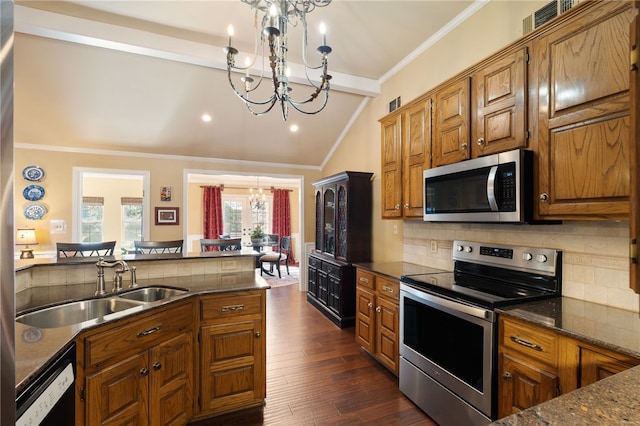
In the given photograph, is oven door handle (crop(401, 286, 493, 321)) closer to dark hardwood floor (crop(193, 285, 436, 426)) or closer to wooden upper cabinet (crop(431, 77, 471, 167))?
dark hardwood floor (crop(193, 285, 436, 426))

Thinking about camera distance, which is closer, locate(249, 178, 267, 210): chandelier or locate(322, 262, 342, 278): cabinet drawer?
locate(322, 262, 342, 278): cabinet drawer

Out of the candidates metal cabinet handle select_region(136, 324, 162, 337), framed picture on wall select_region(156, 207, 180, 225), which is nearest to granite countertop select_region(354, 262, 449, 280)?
metal cabinet handle select_region(136, 324, 162, 337)

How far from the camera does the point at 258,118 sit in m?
4.51

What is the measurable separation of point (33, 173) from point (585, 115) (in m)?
6.15

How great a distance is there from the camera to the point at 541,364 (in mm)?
1428

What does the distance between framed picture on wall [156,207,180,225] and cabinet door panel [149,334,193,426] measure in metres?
3.55

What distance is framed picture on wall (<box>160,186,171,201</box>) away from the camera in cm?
499

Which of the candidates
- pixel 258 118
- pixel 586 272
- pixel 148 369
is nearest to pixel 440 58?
pixel 586 272

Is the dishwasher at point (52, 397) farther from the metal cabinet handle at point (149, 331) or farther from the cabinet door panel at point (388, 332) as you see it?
the cabinet door panel at point (388, 332)

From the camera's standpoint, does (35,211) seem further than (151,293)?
Yes

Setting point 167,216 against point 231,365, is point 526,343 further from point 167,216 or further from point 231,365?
point 167,216

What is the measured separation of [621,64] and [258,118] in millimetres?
3970

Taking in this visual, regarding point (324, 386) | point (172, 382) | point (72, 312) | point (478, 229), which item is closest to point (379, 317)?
point (324, 386)

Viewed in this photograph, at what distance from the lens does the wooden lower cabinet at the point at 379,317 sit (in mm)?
2553
